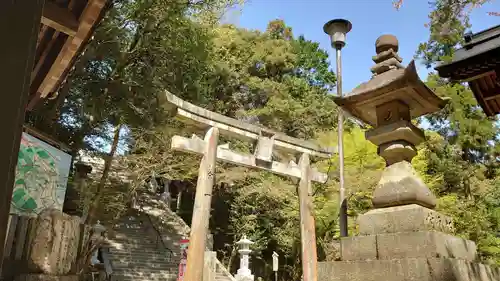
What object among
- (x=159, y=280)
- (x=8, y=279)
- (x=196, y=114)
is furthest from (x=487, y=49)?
(x=159, y=280)

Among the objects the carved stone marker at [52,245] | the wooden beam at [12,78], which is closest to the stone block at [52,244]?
the carved stone marker at [52,245]

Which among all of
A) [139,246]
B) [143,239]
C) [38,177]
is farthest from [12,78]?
[143,239]

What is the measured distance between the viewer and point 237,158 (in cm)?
1048

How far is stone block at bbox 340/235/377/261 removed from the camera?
3948 millimetres

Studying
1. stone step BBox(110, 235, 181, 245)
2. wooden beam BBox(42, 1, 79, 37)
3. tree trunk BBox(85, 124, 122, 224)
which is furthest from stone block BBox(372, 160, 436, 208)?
stone step BBox(110, 235, 181, 245)

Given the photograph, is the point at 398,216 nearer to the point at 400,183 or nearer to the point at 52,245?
the point at 400,183

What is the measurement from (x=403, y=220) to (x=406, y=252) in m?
0.33

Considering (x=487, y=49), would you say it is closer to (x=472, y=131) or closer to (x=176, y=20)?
(x=176, y=20)

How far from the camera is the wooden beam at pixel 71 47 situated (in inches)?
140

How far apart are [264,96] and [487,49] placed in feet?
57.3

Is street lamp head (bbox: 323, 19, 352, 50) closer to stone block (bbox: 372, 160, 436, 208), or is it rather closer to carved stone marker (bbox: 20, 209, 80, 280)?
stone block (bbox: 372, 160, 436, 208)

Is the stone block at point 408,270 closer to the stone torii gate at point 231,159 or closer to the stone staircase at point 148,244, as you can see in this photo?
the stone torii gate at point 231,159

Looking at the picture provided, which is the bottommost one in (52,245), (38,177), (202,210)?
(52,245)

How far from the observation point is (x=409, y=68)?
13.3 ft
